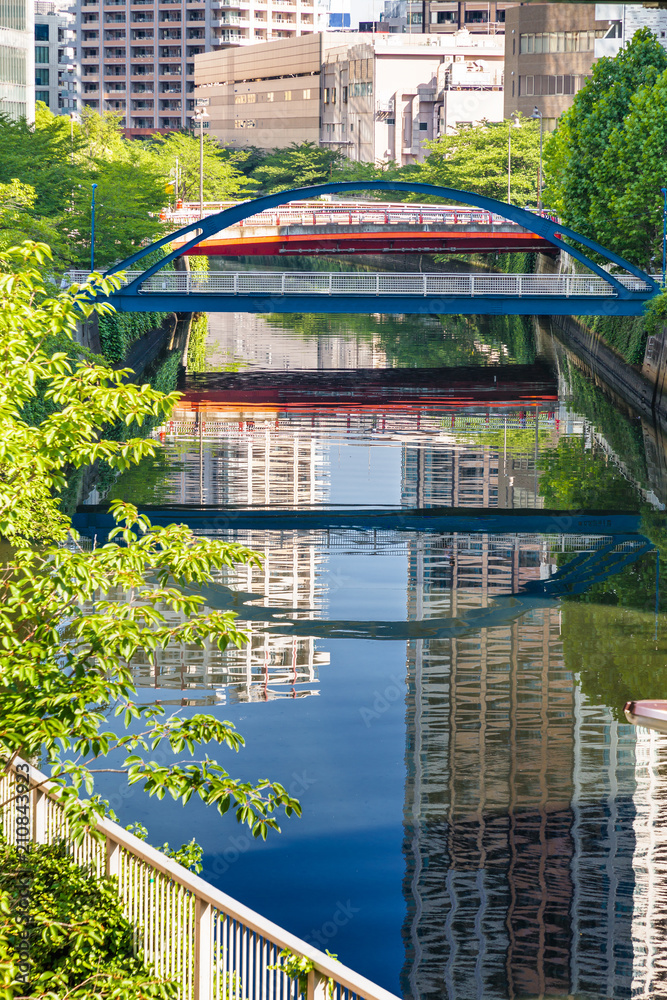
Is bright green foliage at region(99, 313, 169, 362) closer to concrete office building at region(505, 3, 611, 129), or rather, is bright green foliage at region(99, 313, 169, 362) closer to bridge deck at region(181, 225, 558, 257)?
bridge deck at region(181, 225, 558, 257)

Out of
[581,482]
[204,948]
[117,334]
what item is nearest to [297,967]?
[204,948]

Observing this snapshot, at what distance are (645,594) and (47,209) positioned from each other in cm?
3432

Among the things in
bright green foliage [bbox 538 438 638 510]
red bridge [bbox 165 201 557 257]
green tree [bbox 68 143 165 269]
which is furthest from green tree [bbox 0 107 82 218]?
bright green foliage [bbox 538 438 638 510]

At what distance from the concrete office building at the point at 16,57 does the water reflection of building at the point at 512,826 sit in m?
86.7

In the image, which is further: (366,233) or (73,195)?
(366,233)

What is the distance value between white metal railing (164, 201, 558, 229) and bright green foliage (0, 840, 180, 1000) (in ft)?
225

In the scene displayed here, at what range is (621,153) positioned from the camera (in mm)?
57094

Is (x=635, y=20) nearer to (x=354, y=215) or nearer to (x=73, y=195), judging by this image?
(x=354, y=215)

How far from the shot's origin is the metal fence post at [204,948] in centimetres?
905

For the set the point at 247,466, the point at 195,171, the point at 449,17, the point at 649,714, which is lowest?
the point at 247,466

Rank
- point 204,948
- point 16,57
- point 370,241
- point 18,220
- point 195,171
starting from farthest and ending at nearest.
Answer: point 195,171, point 16,57, point 370,241, point 18,220, point 204,948

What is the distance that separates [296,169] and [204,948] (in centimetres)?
12465

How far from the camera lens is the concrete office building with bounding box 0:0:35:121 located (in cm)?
9888

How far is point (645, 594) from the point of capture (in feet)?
84.9
